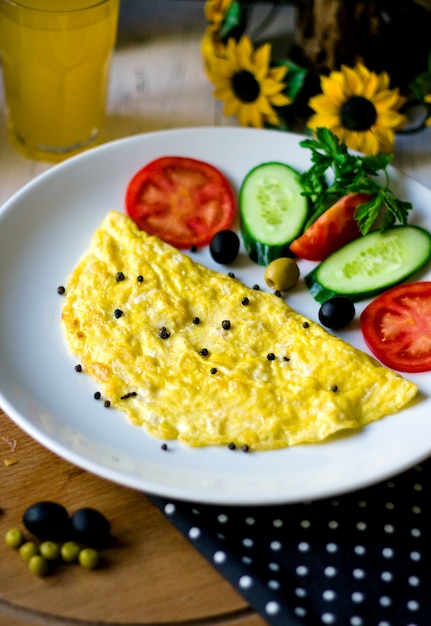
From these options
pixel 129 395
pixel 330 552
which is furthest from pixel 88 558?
pixel 330 552


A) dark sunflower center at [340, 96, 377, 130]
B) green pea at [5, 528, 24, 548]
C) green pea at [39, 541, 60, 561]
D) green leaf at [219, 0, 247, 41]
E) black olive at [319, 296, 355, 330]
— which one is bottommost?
green pea at [5, 528, 24, 548]

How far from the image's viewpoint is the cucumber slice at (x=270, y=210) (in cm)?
390

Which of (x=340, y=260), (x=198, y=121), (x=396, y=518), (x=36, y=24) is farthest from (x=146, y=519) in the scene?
(x=198, y=121)

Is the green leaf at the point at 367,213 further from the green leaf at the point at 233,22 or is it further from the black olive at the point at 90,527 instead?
the black olive at the point at 90,527

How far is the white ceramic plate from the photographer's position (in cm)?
297

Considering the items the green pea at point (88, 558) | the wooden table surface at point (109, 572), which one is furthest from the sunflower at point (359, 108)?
the green pea at point (88, 558)

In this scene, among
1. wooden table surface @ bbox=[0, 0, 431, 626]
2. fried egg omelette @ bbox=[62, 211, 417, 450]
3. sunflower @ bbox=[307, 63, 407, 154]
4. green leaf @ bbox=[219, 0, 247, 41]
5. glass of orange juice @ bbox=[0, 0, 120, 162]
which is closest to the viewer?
wooden table surface @ bbox=[0, 0, 431, 626]

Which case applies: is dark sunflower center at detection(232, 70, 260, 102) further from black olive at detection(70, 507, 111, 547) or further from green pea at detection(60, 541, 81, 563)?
green pea at detection(60, 541, 81, 563)

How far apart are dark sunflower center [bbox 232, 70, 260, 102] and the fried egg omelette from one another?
1339mm

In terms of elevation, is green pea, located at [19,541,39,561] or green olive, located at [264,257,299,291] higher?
green olive, located at [264,257,299,291]

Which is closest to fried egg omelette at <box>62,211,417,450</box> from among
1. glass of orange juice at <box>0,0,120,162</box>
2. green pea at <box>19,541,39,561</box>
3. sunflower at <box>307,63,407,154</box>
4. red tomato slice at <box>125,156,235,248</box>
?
red tomato slice at <box>125,156,235,248</box>

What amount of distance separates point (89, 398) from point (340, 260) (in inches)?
53.0

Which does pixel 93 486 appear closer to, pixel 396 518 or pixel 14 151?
pixel 396 518

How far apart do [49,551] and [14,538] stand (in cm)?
15
